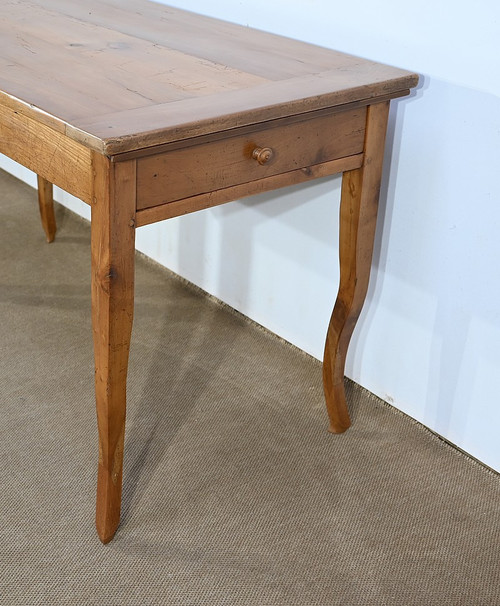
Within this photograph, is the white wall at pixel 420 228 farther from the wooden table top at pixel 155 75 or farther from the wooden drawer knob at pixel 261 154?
the wooden drawer knob at pixel 261 154

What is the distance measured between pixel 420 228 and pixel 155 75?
60cm

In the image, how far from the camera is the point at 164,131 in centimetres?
111

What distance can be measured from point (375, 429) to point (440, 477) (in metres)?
0.18

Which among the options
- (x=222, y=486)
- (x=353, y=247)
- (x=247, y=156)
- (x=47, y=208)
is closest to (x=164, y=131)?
(x=247, y=156)

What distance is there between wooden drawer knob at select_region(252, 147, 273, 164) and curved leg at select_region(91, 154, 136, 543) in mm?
217

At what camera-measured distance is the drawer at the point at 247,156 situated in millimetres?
1163

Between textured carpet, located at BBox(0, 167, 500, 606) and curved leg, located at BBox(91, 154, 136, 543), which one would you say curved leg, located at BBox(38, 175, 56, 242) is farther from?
curved leg, located at BBox(91, 154, 136, 543)

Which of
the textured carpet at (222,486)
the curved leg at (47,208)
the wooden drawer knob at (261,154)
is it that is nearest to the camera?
the wooden drawer knob at (261,154)

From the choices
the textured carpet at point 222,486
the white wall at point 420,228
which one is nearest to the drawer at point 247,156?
the white wall at point 420,228

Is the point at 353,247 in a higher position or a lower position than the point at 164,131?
lower

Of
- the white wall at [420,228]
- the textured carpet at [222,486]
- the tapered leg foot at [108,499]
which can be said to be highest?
the white wall at [420,228]

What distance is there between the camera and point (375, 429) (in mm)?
1743

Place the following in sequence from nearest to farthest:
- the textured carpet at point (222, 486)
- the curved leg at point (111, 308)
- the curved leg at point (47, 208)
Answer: the curved leg at point (111, 308) < the textured carpet at point (222, 486) < the curved leg at point (47, 208)

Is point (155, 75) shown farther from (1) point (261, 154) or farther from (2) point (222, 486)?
(2) point (222, 486)
